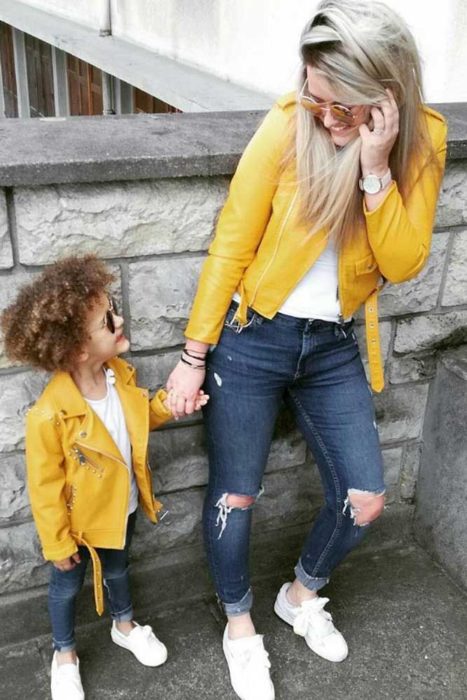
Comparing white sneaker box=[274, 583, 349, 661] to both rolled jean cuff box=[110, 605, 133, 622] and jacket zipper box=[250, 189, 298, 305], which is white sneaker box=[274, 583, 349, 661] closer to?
rolled jean cuff box=[110, 605, 133, 622]

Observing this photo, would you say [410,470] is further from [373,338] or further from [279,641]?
[373,338]

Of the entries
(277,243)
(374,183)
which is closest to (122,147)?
(277,243)

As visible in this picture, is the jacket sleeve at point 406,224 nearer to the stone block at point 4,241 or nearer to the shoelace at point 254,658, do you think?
the stone block at point 4,241

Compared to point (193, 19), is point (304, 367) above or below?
below

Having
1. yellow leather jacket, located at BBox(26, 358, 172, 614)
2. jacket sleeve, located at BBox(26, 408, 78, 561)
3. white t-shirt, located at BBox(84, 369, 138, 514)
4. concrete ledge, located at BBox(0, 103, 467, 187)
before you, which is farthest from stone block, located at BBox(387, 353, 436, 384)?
jacket sleeve, located at BBox(26, 408, 78, 561)

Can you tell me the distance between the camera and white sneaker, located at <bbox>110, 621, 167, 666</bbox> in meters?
2.75

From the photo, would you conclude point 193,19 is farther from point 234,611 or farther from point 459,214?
point 234,611

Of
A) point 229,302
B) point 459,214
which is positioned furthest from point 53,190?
point 459,214

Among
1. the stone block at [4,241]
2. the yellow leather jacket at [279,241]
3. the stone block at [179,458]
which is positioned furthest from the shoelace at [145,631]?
the stone block at [4,241]

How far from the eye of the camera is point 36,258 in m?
2.36

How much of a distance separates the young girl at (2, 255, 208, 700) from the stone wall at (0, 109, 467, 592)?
0.14m

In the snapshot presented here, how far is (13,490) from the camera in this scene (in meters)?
2.65

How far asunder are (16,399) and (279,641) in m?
1.26

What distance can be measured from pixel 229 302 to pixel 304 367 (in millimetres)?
301
